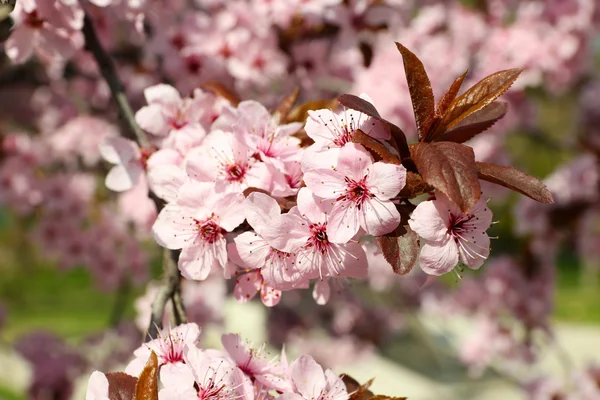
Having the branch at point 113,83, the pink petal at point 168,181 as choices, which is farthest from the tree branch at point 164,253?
the pink petal at point 168,181

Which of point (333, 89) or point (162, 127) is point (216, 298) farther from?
point (162, 127)

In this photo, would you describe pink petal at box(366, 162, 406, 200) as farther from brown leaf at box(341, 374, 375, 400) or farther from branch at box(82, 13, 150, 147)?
branch at box(82, 13, 150, 147)

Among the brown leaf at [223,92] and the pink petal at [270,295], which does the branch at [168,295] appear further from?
the brown leaf at [223,92]

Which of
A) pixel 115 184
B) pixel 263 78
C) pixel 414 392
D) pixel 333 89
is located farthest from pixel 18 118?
pixel 414 392

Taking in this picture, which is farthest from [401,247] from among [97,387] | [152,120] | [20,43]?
[20,43]

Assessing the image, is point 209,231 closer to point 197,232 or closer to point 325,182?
point 197,232

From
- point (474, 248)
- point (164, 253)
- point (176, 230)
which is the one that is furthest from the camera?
point (164, 253)

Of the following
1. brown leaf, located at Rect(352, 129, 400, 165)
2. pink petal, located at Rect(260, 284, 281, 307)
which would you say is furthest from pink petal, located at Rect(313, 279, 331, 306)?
brown leaf, located at Rect(352, 129, 400, 165)
